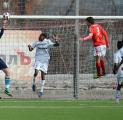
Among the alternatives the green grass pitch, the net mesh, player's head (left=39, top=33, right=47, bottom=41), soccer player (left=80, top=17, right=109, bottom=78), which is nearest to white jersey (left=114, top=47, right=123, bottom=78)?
soccer player (left=80, top=17, right=109, bottom=78)

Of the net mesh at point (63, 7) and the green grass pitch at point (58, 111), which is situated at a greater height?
the net mesh at point (63, 7)

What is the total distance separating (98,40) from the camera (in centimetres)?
1938

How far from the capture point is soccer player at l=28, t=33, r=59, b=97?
2030 centimetres

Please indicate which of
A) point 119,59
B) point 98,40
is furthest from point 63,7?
point 119,59

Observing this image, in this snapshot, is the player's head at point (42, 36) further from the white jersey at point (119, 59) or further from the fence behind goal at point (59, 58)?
the white jersey at point (119, 59)

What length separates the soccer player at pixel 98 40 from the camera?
19.1 metres

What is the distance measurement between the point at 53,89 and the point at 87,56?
151cm

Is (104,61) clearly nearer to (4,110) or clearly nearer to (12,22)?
(12,22)

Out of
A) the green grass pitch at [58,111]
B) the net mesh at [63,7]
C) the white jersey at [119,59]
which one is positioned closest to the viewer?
the green grass pitch at [58,111]

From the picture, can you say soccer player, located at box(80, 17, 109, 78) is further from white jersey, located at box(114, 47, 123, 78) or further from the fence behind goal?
the fence behind goal

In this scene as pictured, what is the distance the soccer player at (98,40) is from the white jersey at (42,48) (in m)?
1.32

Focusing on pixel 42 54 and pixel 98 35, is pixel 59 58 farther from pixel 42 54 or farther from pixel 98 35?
pixel 98 35

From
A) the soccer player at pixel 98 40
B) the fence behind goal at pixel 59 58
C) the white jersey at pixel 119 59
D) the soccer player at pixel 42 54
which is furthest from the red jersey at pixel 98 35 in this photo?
the fence behind goal at pixel 59 58

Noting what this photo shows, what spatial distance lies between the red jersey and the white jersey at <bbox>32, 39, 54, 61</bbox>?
1511 millimetres
